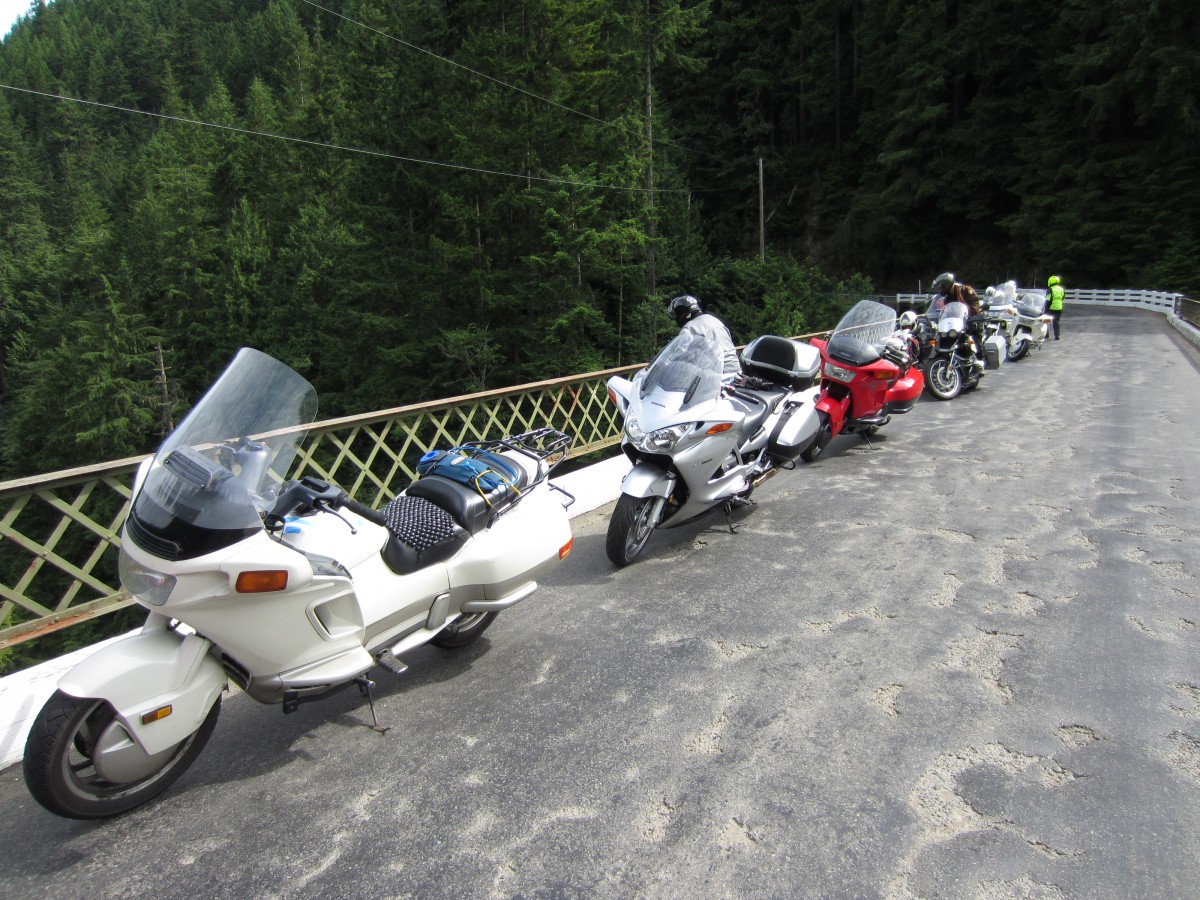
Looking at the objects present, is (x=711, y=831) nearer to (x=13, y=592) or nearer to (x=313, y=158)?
(x=13, y=592)

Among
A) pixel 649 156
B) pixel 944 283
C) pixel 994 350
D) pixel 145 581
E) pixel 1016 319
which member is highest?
pixel 649 156

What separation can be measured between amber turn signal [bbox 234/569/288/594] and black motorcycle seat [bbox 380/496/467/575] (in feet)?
1.79

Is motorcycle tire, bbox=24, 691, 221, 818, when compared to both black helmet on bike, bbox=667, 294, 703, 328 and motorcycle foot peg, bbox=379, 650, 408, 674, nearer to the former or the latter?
motorcycle foot peg, bbox=379, 650, 408, 674

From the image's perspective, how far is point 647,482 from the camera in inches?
192

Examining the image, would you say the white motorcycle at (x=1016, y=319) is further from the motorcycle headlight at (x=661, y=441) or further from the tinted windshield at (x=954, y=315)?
the motorcycle headlight at (x=661, y=441)

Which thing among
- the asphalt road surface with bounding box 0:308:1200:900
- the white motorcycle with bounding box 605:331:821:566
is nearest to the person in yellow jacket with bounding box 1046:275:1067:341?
the asphalt road surface with bounding box 0:308:1200:900

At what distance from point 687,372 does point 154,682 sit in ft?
11.8

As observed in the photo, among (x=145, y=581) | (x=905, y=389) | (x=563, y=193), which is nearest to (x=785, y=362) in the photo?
(x=905, y=389)

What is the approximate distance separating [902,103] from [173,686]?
4640 cm

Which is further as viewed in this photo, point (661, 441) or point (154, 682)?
point (661, 441)

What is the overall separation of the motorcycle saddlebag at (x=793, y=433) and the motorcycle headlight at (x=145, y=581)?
4.65m

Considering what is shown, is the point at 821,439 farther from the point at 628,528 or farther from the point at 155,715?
the point at 155,715

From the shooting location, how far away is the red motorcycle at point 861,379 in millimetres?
7660

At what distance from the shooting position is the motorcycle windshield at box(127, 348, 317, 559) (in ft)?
8.54
